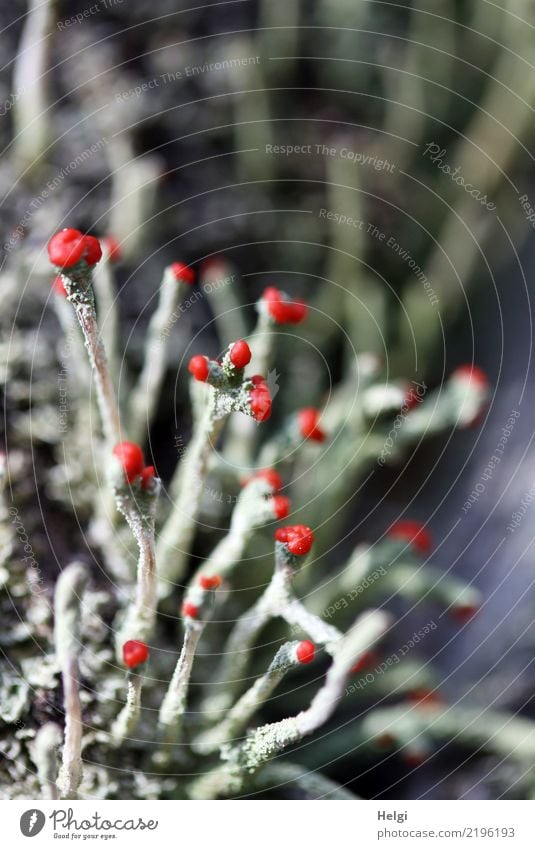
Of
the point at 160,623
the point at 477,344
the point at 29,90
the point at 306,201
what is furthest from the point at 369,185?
the point at 160,623

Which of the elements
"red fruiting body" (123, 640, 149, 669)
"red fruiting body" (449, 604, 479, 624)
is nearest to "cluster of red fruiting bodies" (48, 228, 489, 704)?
"red fruiting body" (123, 640, 149, 669)

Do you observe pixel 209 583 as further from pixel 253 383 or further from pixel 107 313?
pixel 107 313

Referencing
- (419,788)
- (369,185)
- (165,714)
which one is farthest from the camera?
(369,185)

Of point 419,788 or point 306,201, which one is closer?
point 419,788

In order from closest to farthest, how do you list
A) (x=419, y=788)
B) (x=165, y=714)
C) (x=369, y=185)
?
(x=165, y=714) → (x=419, y=788) → (x=369, y=185)

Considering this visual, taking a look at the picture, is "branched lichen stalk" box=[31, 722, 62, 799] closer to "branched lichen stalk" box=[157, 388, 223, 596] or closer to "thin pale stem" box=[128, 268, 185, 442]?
"branched lichen stalk" box=[157, 388, 223, 596]

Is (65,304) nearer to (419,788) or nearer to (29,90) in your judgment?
(29,90)

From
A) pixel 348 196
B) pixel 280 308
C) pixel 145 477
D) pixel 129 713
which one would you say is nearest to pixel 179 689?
pixel 129 713
